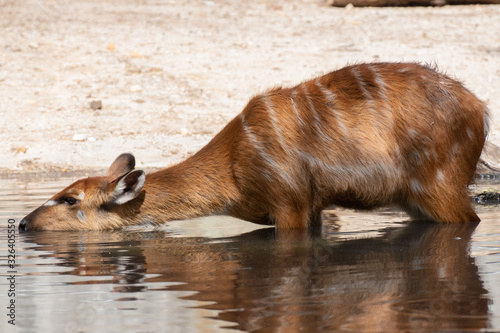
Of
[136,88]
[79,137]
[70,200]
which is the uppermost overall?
[136,88]

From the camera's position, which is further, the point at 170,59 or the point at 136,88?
the point at 170,59

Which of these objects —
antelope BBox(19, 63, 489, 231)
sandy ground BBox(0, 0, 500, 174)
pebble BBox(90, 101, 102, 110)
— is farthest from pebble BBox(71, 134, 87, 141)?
antelope BBox(19, 63, 489, 231)

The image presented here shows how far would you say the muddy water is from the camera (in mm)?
3564

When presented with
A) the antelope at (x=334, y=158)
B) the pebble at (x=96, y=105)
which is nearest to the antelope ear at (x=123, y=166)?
the antelope at (x=334, y=158)

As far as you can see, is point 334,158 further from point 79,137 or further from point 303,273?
point 79,137

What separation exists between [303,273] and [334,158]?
1.70 m

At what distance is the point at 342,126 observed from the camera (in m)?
6.19

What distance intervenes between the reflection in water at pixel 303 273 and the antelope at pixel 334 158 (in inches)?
9.2

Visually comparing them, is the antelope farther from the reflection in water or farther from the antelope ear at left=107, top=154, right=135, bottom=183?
the antelope ear at left=107, top=154, right=135, bottom=183

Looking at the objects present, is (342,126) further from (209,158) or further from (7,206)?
(7,206)

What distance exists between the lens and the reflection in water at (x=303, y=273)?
355 cm

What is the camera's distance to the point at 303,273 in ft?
15.1

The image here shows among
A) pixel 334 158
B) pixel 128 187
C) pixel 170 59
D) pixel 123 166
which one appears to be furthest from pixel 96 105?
pixel 334 158

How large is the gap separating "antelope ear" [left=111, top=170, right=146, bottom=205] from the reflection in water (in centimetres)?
29
